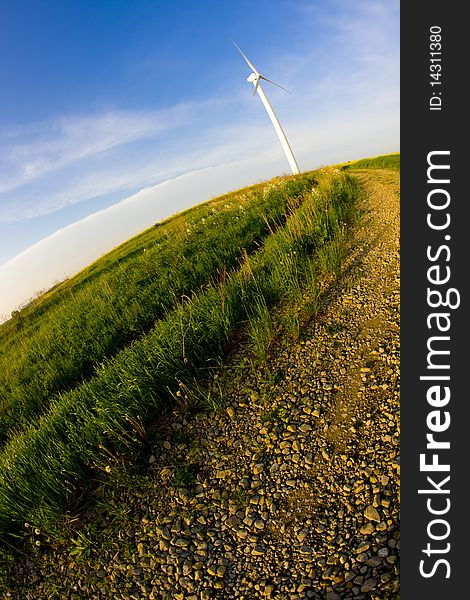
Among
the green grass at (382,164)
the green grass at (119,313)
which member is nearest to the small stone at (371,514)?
the green grass at (119,313)

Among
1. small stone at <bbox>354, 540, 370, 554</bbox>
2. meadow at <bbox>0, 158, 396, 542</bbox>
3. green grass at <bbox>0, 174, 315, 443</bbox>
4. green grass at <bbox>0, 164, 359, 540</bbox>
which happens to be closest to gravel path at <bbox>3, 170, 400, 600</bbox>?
small stone at <bbox>354, 540, 370, 554</bbox>

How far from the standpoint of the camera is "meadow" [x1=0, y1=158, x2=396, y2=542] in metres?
4.21

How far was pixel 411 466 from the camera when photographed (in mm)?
2918

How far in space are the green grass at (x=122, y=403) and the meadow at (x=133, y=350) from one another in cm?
2

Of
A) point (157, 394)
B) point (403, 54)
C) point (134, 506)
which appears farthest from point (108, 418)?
point (403, 54)

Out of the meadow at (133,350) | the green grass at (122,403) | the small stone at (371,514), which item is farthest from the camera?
the meadow at (133,350)

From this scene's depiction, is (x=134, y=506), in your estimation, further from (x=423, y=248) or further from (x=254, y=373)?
(x=423, y=248)

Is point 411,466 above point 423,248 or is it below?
below

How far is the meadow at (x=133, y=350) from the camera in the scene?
13.8 ft

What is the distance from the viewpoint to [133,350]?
19.7 feet

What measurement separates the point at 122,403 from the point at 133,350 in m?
1.52

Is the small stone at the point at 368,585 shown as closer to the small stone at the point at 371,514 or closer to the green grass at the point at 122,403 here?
the small stone at the point at 371,514

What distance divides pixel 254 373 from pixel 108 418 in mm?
2241

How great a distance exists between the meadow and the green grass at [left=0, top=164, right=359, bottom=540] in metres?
0.02
